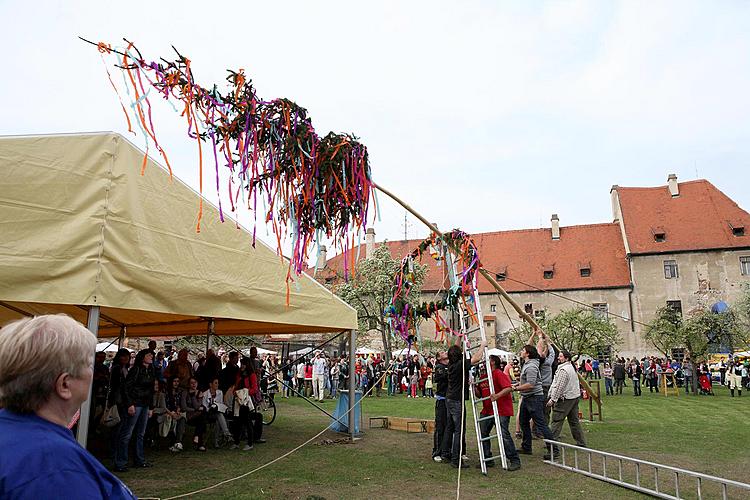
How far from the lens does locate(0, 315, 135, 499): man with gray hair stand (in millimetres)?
1441

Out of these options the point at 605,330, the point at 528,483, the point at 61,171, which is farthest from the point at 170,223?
the point at 605,330

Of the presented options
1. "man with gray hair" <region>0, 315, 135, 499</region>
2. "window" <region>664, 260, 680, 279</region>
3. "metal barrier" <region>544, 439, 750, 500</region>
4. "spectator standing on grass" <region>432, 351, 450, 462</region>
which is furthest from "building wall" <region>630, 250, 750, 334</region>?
"man with gray hair" <region>0, 315, 135, 499</region>

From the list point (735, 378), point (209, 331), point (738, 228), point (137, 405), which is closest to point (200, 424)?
point (137, 405)

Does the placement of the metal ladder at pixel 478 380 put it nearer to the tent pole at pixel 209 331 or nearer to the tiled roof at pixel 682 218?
the tent pole at pixel 209 331

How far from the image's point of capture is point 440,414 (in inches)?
347

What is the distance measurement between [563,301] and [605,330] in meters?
15.1

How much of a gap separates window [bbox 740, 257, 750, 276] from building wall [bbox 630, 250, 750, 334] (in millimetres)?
201

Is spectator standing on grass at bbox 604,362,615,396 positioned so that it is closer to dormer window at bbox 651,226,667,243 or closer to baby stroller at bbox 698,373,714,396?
baby stroller at bbox 698,373,714,396

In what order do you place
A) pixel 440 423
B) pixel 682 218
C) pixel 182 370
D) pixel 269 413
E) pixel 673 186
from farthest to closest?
pixel 673 186
pixel 682 218
pixel 269 413
pixel 182 370
pixel 440 423

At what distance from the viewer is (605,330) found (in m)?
27.4

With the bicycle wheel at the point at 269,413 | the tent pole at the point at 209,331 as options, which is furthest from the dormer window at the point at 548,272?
the tent pole at the point at 209,331

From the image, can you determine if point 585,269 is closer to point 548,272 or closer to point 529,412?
point 548,272

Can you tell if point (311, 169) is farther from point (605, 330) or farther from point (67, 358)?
point (605, 330)

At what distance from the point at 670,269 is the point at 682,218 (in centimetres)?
496
